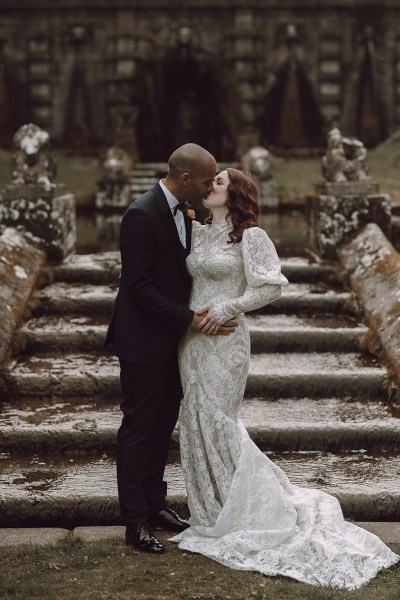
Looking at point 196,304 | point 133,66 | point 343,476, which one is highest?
point 133,66

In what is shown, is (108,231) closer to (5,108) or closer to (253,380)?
(253,380)

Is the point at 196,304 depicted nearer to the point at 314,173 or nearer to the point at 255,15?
the point at 314,173

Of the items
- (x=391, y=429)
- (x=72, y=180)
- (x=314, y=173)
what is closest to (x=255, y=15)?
(x=314, y=173)

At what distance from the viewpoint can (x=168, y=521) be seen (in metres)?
4.92

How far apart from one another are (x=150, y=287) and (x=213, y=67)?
18832mm

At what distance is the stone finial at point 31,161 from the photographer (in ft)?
29.3

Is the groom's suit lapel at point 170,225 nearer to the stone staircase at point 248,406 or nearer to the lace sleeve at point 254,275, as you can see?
the lace sleeve at point 254,275

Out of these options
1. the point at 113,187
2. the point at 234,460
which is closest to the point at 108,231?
the point at 113,187

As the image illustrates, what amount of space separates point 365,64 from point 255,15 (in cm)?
302

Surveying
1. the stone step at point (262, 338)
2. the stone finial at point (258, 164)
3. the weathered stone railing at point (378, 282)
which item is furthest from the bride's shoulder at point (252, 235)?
the stone finial at point (258, 164)

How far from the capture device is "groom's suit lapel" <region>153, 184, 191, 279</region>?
482cm

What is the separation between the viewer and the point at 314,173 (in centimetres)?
1927

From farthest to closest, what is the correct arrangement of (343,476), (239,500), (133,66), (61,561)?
(133,66), (343,476), (239,500), (61,561)

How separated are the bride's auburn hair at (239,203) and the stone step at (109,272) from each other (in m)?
3.72
